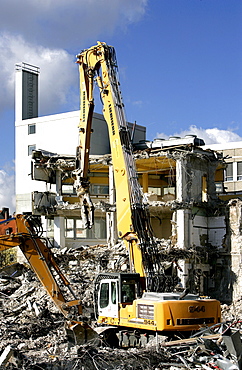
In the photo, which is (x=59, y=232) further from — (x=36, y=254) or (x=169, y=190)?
(x=36, y=254)

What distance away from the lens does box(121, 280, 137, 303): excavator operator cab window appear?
18250 mm

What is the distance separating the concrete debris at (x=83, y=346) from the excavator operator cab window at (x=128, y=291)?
162cm

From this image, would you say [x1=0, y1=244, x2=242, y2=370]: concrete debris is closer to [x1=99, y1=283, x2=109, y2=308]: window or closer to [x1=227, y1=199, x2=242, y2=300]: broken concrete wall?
[x1=99, y1=283, x2=109, y2=308]: window

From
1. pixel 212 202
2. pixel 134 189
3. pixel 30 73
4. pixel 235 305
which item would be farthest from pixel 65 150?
pixel 134 189

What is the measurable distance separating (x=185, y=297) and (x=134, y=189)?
Answer: 4.58m

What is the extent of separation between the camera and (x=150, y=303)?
16812 millimetres

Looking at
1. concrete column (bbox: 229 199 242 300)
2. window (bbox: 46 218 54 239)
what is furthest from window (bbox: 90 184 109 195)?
concrete column (bbox: 229 199 242 300)

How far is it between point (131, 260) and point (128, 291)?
1423 mm

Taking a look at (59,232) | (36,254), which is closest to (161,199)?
(59,232)

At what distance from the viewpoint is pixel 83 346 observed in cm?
1570

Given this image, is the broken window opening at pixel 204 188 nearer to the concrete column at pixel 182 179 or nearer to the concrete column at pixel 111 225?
the concrete column at pixel 182 179

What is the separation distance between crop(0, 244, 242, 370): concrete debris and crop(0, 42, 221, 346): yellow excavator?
0.66m

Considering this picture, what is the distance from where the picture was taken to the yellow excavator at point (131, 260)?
17.0 metres

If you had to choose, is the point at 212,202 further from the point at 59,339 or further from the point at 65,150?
the point at 59,339
